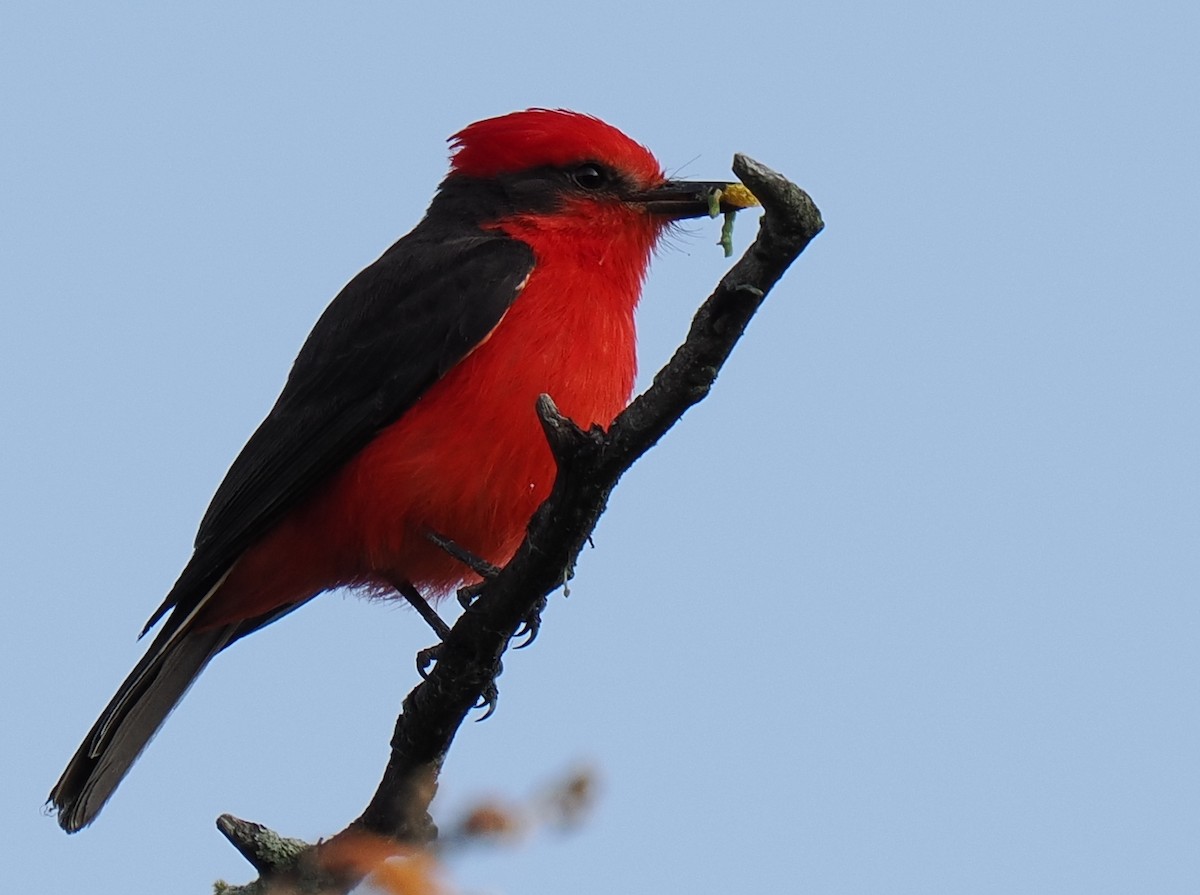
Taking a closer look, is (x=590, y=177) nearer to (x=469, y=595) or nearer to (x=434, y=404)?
(x=434, y=404)

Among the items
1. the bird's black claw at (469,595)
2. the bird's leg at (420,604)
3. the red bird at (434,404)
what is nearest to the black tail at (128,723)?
the red bird at (434,404)

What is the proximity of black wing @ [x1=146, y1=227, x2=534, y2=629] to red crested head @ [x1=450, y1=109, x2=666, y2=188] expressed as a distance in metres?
0.43

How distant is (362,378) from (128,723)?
1.57 m

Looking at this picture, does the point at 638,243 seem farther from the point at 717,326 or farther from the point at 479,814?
the point at 479,814

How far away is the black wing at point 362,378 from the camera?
577cm

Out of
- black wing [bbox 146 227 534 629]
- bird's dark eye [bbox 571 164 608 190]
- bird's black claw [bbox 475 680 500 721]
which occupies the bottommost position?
bird's black claw [bbox 475 680 500 721]

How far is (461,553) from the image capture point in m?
5.50

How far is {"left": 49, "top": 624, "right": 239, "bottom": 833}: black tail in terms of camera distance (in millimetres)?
5566

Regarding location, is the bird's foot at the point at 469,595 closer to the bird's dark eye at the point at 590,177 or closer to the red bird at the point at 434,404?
the red bird at the point at 434,404

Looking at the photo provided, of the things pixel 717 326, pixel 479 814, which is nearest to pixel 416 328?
pixel 717 326

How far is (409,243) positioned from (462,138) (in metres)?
0.54

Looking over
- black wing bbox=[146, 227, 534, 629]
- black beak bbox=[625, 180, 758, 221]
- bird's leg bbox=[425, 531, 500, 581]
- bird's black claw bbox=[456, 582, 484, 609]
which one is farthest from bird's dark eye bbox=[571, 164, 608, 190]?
bird's black claw bbox=[456, 582, 484, 609]

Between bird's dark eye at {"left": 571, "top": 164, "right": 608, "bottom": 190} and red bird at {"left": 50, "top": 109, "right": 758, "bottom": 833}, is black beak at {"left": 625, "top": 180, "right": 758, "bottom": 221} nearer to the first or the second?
red bird at {"left": 50, "top": 109, "right": 758, "bottom": 833}

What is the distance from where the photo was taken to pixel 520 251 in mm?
5996
